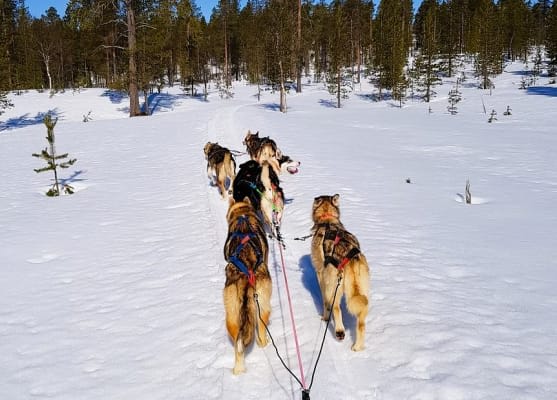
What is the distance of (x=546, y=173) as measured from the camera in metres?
11.8

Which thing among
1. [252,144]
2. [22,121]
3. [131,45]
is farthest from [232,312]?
[22,121]

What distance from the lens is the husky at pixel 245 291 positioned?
3.17 meters

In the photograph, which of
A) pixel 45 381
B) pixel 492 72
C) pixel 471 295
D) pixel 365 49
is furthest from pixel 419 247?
pixel 365 49

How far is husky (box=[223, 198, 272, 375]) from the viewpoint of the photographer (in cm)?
317

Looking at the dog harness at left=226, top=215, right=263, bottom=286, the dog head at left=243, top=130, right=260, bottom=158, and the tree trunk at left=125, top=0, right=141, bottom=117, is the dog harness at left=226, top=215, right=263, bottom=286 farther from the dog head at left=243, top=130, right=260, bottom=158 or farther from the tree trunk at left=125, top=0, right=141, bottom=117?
the tree trunk at left=125, top=0, right=141, bottom=117

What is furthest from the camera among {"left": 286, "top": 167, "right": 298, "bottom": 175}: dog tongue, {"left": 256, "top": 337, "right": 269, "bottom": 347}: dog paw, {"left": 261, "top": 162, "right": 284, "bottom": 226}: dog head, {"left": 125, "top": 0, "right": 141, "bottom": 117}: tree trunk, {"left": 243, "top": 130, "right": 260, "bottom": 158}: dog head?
{"left": 125, "top": 0, "right": 141, "bottom": 117}: tree trunk

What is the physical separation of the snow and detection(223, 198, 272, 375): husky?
0.41 m

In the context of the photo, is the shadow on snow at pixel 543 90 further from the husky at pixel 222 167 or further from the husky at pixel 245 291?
the husky at pixel 245 291

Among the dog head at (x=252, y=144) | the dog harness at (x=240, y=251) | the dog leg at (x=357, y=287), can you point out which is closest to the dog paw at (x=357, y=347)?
the dog leg at (x=357, y=287)

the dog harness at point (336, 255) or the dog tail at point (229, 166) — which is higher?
the dog tail at point (229, 166)

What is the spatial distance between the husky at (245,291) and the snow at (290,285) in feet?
1.35

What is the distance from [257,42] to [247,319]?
56.4m

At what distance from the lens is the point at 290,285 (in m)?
5.14

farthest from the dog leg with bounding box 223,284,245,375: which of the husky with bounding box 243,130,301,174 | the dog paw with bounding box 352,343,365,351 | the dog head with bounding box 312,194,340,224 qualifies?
the husky with bounding box 243,130,301,174
